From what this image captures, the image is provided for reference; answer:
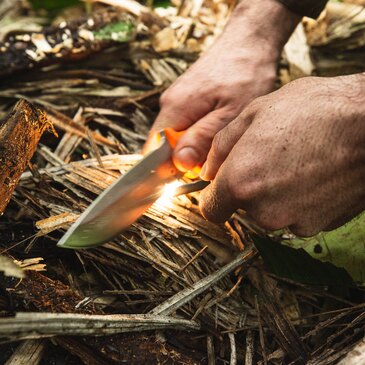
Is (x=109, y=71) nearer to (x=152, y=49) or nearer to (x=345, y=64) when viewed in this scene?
(x=152, y=49)

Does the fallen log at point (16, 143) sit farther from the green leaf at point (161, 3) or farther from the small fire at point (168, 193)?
the green leaf at point (161, 3)

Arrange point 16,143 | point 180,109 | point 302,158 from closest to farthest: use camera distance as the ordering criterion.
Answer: point 302,158 < point 16,143 < point 180,109

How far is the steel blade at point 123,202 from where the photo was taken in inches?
55.4

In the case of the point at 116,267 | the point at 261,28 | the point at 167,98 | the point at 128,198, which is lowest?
the point at 116,267

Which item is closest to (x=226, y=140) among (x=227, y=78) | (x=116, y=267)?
(x=227, y=78)

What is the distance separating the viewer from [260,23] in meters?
2.10

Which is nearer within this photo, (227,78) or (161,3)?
(227,78)

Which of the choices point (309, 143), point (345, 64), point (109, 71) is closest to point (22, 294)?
point (309, 143)

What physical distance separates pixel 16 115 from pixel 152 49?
4.17 feet

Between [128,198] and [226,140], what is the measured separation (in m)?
0.44

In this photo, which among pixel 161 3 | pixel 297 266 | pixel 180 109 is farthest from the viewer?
pixel 161 3

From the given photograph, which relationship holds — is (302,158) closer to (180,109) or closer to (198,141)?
(198,141)

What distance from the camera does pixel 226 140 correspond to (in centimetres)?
155

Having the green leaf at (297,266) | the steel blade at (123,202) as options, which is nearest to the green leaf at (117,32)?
the steel blade at (123,202)
